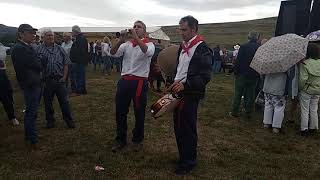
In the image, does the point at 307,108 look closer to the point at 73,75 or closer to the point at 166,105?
the point at 166,105

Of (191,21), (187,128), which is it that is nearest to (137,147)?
(187,128)

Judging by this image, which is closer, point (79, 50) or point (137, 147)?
point (137, 147)

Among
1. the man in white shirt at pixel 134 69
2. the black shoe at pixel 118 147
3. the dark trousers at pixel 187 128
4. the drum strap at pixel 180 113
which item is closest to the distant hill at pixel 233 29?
the black shoe at pixel 118 147

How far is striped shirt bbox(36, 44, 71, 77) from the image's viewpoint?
24.1ft

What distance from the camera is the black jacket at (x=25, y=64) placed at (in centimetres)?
630

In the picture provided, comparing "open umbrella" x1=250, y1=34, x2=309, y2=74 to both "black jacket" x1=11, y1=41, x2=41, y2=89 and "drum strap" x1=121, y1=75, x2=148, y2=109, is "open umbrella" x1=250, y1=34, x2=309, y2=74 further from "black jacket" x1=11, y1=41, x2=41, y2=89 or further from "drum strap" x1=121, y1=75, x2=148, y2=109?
"black jacket" x1=11, y1=41, x2=41, y2=89

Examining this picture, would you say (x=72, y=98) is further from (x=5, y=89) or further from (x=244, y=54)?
(x=244, y=54)

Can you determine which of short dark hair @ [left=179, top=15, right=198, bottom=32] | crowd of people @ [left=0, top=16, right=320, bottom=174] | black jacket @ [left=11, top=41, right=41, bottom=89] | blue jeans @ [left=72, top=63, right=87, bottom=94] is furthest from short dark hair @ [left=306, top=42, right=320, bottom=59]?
blue jeans @ [left=72, top=63, right=87, bottom=94]

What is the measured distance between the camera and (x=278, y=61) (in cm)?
788

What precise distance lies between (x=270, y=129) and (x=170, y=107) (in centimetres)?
401

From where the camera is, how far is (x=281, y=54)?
787 centimetres

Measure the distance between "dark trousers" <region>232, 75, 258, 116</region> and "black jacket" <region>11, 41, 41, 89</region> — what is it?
5.01 m

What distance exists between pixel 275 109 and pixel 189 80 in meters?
3.71

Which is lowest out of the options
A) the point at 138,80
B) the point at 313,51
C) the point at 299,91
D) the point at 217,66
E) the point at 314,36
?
the point at 217,66
